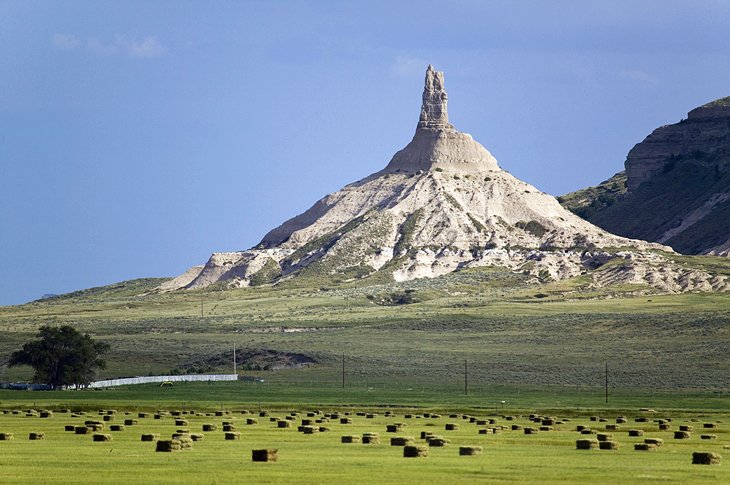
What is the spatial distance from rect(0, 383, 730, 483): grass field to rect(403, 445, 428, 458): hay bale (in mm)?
385

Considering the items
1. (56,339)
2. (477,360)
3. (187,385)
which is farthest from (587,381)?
(56,339)

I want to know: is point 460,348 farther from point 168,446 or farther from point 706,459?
point 706,459

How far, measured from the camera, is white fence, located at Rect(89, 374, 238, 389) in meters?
119

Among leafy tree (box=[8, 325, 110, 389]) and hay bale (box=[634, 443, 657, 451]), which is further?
leafy tree (box=[8, 325, 110, 389])

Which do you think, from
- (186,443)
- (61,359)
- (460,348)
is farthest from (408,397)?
(460,348)

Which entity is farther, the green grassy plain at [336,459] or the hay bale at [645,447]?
the hay bale at [645,447]

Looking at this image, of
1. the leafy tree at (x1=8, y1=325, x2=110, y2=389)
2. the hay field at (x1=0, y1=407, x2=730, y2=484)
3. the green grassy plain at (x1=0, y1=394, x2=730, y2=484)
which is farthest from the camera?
the leafy tree at (x1=8, y1=325, x2=110, y2=389)

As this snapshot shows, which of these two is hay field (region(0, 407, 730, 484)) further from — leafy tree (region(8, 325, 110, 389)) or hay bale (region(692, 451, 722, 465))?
leafy tree (region(8, 325, 110, 389))

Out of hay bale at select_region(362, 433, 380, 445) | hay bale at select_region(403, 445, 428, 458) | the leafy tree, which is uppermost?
the leafy tree

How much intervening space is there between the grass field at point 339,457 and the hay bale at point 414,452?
385 millimetres

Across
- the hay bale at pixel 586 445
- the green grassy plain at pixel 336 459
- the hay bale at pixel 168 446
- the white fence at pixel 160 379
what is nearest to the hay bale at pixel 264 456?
the green grassy plain at pixel 336 459

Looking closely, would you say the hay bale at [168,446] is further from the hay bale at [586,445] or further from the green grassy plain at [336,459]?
the hay bale at [586,445]

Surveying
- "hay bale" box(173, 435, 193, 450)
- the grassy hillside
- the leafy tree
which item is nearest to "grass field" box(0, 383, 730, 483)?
"hay bale" box(173, 435, 193, 450)

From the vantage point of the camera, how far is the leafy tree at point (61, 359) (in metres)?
116
